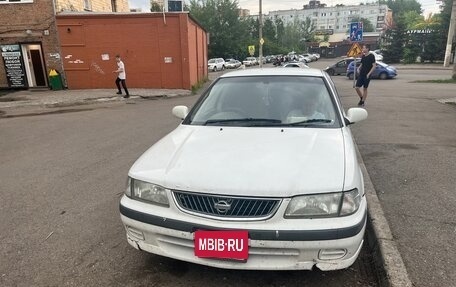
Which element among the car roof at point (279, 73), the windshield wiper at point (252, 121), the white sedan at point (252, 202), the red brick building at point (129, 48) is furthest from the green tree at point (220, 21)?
the white sedan at point (252, 202)

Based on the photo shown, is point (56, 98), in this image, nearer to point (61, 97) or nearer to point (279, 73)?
point (61, 97)

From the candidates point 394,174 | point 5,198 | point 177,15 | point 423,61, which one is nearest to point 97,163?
point 5,198

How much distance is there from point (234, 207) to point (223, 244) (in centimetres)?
25

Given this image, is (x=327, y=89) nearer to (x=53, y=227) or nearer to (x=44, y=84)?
(x=53, y=227)

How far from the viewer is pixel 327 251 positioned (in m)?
2.49

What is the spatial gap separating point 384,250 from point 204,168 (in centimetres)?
166

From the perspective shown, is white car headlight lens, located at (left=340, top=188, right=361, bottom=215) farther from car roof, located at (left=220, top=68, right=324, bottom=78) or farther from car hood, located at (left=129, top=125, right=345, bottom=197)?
car roof, located at (left=220, top=68, right=324, bottom=78)

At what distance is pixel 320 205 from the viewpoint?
2.49m

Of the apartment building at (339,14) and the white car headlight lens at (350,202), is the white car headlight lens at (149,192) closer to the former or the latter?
the white car headlight lens at (350,202)

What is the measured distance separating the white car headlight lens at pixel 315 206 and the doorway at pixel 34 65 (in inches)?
747

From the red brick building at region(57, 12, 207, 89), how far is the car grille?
16.8 m

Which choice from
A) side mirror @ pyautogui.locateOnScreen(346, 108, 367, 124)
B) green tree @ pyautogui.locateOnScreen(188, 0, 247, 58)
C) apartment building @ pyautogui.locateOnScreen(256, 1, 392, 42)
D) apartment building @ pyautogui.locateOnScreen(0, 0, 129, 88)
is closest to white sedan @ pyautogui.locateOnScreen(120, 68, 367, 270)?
side mirror @ pyautogui.locateOnScreen(346, 108, 367, 124)

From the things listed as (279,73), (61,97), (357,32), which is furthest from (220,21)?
(279,73)

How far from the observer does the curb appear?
2.72 meters
